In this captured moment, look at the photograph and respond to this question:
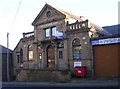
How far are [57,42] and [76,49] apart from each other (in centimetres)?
A: 325

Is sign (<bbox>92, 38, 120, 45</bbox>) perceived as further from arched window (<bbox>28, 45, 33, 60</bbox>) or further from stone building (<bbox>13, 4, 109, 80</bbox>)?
arched window (<bbox>28, 45, 33, 60</bbox>)

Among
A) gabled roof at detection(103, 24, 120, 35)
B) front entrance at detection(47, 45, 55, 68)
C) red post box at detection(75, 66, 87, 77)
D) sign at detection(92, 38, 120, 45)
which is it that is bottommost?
red post box at detection(75, 66, 87, 77)

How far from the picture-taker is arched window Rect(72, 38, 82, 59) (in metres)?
30.8

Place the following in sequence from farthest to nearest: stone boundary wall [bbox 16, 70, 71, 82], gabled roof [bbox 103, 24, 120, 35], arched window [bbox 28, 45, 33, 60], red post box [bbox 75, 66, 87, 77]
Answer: gabled roof [bbox 103, 24, 120, 35]
arched window [bbox 28, 45, 33, 60]
red post box [bbox 75, 66, 87, 77]
stone boundary wall [bbox 16, 70, 71, 82]

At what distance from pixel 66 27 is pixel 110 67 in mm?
8023

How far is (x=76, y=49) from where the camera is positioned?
1229 inches

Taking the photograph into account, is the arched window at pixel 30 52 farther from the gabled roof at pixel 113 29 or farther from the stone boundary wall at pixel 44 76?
the gabled roof at pixel 113 29

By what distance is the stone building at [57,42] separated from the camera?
30.4 meters

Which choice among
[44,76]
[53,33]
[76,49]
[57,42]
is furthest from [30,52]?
[76,49]

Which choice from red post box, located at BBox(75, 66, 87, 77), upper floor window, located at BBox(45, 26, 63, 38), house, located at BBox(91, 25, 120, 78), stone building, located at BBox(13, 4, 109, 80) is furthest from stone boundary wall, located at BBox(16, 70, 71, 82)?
upper floor window, located at BBox(45, 26, 63, 38)

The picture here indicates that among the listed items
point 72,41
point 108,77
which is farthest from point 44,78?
point 108,77

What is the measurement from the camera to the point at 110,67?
2788 centimetres

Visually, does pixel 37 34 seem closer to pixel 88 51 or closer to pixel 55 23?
pixel 55 23

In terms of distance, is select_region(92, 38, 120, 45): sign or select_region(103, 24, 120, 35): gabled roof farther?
select_region(103, 24, 120, 35): gabled roof
